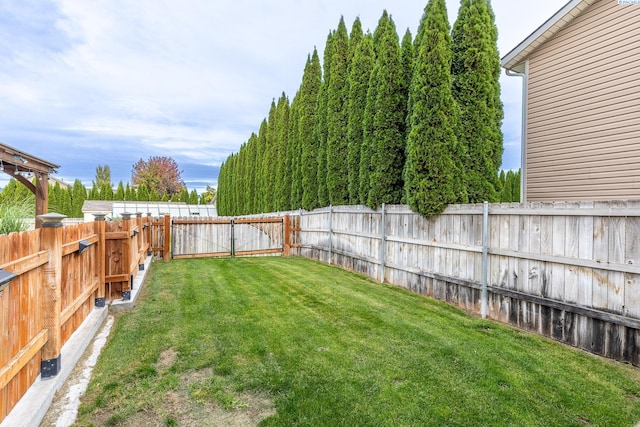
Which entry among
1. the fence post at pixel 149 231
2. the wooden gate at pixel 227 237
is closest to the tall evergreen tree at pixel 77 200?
the wooden gate at pixel 227 237

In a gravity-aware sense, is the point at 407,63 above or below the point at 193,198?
above

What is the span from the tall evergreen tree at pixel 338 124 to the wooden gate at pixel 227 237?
9.27 ft

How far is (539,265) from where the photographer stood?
4.16m

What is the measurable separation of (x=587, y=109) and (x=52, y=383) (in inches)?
341

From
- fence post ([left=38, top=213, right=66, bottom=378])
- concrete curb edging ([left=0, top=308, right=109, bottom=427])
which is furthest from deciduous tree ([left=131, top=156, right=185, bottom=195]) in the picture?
fence post ([left=38, top=213, right=66, bottom=378])

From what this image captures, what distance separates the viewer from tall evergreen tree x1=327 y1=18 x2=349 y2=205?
33.5 ft

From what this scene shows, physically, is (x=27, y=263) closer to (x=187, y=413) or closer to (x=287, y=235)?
(x=187, y=413)

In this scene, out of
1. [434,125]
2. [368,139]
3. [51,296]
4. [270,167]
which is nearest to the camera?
[51,296]

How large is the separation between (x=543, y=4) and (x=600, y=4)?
1848 millimetres

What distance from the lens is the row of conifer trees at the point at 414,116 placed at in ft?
19.9

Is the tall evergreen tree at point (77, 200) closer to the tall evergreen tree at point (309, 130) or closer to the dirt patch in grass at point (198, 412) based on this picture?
the tall evergreen tree at point (309, 130)

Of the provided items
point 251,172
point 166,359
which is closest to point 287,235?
point 166,359

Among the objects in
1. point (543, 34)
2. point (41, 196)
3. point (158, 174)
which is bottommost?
point (41, 196)

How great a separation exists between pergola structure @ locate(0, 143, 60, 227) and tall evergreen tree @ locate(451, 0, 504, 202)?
33.3ft
